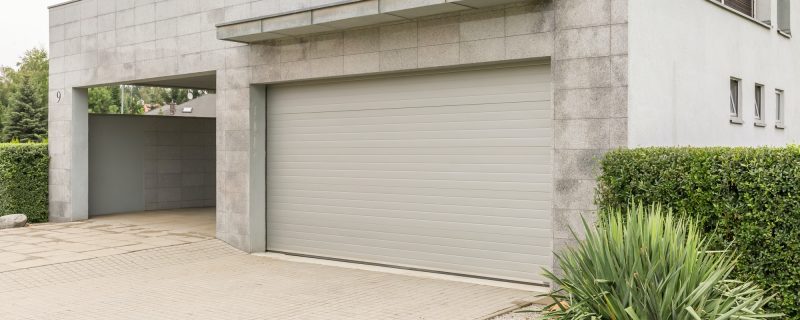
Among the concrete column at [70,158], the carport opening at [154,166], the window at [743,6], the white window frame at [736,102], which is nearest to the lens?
the white window frame at [736,102]

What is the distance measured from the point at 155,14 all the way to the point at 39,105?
1461 inches

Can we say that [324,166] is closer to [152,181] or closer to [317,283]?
[317,283]

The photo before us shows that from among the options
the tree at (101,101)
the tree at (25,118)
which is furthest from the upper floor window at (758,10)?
the tree at (101,101)

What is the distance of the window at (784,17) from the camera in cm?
1516

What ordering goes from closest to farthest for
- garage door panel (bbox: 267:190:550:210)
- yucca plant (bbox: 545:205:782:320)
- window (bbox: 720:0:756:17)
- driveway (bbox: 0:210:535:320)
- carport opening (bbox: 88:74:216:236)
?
yucca plant (bbox: 545:205:782:320) → driveway (bbox: 0:210:535:320) → garage door panel (bbox: 267:190:550:210) → window (bbox: 720:0:756:17) → carport opening (bbox: 88:74:216:236)

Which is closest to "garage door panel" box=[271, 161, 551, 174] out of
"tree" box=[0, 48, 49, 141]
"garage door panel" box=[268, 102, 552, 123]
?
"garage door panel" box=[268, 102, 552, 123]

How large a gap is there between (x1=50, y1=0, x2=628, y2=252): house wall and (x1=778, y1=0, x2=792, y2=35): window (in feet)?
26.5

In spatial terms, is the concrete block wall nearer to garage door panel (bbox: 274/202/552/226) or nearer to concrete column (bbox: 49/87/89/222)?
concrete column (bbox: 49/87/89/222)

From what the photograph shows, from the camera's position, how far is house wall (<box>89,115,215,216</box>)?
18219 mm

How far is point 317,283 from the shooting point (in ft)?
33.7

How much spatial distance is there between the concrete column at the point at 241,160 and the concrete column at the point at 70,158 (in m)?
5.17

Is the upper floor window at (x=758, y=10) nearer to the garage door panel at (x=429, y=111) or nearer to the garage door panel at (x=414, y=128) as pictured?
the garage door panel at (x=429, y=111)

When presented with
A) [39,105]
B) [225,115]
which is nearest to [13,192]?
[225,115]

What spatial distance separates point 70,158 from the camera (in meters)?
16.8
